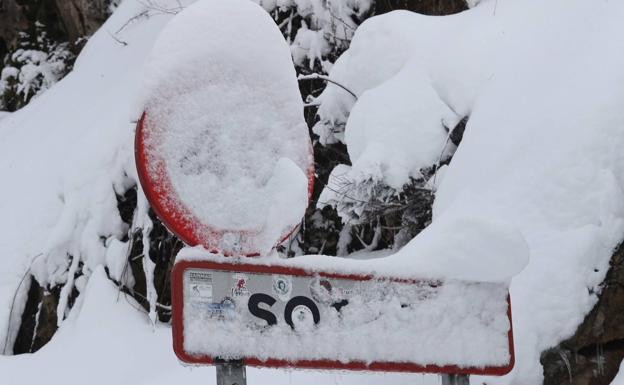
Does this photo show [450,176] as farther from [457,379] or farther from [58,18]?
[58,18]

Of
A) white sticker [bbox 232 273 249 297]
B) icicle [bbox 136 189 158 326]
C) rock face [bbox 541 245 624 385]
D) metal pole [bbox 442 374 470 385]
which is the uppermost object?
white sticker [bbox 232 273 249 297]

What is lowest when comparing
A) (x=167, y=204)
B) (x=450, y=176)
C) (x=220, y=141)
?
(x=450, y=176)

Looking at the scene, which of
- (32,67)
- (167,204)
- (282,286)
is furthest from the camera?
(32,67)

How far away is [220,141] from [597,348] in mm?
1809

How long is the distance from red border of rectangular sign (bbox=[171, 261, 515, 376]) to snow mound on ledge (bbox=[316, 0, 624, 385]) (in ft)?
1.00

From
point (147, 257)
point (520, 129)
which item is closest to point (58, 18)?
point (147, 257)

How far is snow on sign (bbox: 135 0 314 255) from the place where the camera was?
2.00m

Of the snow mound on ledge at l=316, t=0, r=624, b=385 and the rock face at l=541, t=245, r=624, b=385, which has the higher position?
the snow mound on ledge at l=316, t=0, r=624, b=385

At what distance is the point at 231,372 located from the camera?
2.02 metres

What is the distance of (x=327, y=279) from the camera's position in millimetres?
2176

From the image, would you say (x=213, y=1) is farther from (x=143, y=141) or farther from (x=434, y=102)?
(x=434, y=102)

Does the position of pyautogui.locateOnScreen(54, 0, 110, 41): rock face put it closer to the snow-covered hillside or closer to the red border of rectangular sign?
the snow-covered hillside

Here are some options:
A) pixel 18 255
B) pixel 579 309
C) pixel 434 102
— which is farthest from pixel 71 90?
pixel 579 309

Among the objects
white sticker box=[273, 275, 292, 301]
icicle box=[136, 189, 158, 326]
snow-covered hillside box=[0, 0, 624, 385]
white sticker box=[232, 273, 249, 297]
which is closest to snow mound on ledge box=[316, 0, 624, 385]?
snow-covered hillside box=[0, 0, 624, 385]
